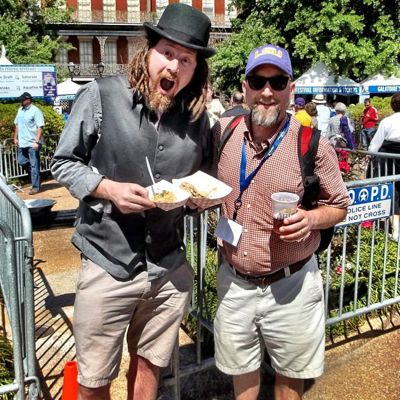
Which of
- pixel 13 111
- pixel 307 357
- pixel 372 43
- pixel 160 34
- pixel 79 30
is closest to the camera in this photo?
pixel 160 34

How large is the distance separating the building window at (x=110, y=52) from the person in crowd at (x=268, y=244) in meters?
47.9

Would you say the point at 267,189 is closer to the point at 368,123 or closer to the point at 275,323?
the point at 275,323

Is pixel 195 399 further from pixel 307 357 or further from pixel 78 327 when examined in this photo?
pixel 78 327

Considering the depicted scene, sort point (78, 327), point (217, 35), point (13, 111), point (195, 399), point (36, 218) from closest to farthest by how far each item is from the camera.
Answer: point (78, 327) < point (195, 399) < point (36, 218) < point (13, 111) < point (217, 35)

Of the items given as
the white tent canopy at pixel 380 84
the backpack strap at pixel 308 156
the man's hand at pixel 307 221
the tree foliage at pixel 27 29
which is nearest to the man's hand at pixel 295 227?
the man's hand at pixel 307 221

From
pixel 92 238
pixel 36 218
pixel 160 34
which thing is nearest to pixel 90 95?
pixel 160 34

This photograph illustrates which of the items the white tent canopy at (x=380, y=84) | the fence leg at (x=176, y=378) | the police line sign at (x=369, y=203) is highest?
the white tent canopy at (x=380, y=84)

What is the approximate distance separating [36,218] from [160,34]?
4.83 m

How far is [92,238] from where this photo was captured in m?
2.33

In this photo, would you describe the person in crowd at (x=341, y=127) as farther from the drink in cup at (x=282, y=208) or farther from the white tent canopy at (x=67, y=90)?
the white tent canopy at (x=67, y=90)

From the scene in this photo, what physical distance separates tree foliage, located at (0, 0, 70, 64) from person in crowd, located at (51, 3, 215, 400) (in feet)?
90.6

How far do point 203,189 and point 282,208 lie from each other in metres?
0.35

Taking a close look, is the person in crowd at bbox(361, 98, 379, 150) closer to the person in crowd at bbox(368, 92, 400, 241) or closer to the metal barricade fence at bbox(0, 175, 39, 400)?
the person in crowd at bbox(368, 92, 400, 241)

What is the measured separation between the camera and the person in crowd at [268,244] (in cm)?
242
